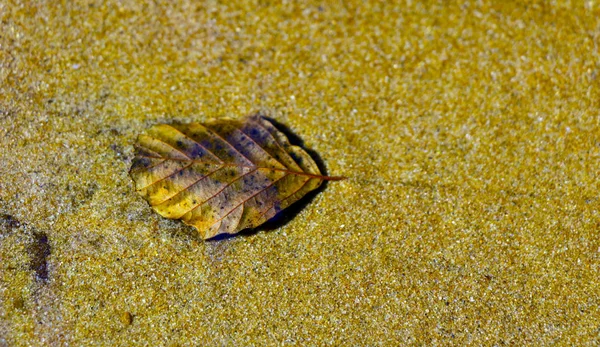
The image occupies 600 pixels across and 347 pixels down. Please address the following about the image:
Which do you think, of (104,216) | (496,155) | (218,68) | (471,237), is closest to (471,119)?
(496,155)

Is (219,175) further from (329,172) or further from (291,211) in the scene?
(329,172)

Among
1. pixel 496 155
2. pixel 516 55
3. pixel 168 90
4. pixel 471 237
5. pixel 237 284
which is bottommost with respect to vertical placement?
pixel 237 284

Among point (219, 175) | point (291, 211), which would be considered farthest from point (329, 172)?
point (219, 175)

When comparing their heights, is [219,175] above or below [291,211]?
above

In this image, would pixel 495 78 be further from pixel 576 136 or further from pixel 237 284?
pixel 237 284
